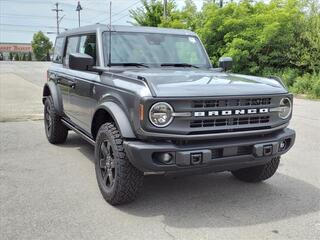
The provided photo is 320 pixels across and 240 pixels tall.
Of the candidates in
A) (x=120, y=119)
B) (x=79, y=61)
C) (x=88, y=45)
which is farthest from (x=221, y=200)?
(x=88, y=45)

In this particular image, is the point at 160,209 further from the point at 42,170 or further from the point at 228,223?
the point at 42,170

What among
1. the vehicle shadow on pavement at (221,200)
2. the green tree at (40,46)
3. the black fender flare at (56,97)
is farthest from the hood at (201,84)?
the green tree at (40,46)

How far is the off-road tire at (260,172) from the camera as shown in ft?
16.8

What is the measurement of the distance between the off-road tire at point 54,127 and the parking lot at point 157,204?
1.67ft

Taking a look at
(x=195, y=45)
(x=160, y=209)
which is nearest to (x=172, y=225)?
(x=160, y=209)

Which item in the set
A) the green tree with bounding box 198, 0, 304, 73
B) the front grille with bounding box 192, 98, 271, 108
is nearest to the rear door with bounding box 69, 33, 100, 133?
the front grille with bounding box 192, 98, 271, 108

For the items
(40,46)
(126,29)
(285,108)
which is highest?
(40,46)

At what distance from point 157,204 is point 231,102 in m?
1.35

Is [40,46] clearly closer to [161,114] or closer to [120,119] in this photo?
[120,119]

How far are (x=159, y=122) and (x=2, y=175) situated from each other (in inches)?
106

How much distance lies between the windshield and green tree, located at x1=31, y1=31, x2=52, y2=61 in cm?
9085

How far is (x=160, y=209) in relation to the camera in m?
4.46

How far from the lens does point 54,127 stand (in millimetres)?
7188

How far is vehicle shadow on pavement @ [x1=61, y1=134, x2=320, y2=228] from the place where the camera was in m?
4.22
